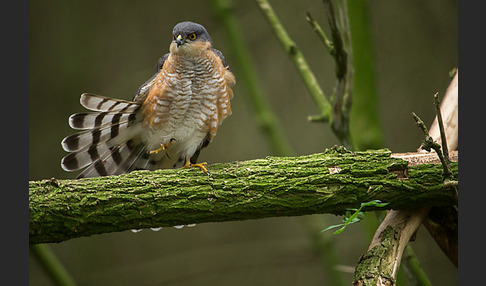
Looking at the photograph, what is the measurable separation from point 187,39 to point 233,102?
1.60 m

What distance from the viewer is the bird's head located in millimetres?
1838

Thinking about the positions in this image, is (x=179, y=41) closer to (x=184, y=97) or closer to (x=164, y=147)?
(x=184, y=97)

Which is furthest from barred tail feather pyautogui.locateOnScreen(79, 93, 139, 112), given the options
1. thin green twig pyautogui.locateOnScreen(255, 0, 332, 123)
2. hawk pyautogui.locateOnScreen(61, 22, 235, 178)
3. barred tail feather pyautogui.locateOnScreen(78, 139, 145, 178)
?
thin green twig pyautogui.locateOnScreen(255, 0, 332, 123)

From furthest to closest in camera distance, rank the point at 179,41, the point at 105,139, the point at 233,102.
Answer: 1. the point at 233,102
2. the point at 105,139
3. the point at 179,41

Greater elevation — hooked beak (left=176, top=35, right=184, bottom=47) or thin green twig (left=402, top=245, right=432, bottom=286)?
hooked beak (left=176, top=35, right=184, bottom=47)

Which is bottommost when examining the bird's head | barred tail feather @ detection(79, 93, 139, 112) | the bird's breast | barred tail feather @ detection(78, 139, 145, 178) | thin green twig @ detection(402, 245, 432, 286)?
thin green twig @ detection(402, 245, 432, 286)

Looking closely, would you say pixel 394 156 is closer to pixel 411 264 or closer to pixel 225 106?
pixel 411 264

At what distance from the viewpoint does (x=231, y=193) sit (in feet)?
5.13

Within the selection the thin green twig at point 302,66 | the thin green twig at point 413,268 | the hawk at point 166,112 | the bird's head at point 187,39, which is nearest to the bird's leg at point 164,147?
the hawk at point 166,112

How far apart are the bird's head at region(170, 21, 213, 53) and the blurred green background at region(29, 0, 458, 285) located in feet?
3.92

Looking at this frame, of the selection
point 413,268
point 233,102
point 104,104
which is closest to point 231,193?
point 104,104

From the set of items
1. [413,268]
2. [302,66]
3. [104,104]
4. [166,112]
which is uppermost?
[104,104]

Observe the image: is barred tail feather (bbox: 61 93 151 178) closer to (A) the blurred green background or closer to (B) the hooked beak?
(B) the hooked beak

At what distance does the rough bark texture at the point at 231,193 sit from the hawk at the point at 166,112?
30 centimetres
